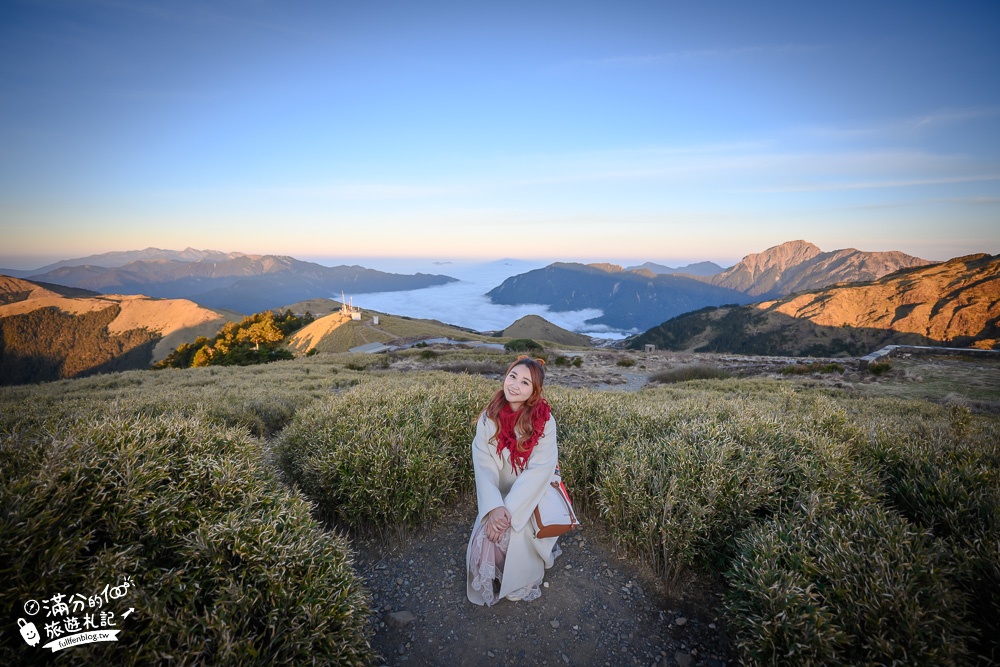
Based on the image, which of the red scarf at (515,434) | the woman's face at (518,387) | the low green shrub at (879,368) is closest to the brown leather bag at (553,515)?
the red scarf at (515,434)

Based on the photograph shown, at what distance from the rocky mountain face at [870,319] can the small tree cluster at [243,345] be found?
103123mm

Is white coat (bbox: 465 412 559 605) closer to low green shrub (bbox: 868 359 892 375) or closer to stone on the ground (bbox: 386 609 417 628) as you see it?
stone on the ground (bbox: 386 609 417 628)

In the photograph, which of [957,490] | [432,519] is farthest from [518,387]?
[957,490]

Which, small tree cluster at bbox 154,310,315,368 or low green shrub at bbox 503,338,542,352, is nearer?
low green shrub at bbox 503,338,542,352

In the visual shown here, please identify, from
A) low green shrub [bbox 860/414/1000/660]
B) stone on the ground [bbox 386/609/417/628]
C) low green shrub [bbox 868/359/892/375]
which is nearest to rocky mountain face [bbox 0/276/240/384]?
stone on the ground [bbox 386/609/417/628]

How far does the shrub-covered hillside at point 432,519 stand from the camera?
2.46m

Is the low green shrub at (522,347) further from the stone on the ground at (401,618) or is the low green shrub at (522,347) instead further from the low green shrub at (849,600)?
the low green shrub at (849,600)

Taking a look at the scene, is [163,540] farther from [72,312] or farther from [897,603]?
[72,312]

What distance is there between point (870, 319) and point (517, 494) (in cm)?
13412

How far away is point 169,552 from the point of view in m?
2.84

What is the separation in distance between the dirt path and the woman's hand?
86cm

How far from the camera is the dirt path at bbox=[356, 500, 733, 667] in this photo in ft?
12.7

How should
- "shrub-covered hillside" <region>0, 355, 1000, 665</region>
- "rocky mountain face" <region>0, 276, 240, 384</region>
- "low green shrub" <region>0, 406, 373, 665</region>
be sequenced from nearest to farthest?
"low green shrub" <region>0, 406, 373, 665</region> < "shrub-covered hillside" <region>0, 355, 1000, 665</region> < "rocky mountain face" <region>0, 276, 240, 384</region>

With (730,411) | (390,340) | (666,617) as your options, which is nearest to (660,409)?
(730,411)
